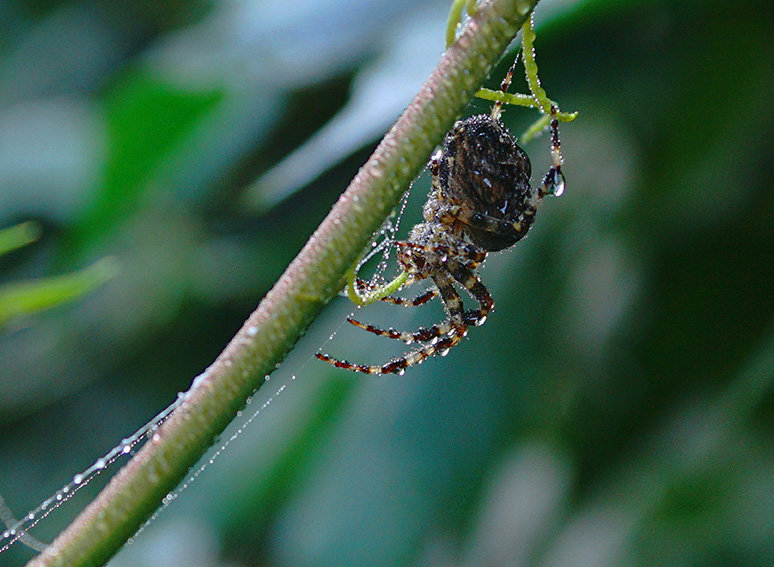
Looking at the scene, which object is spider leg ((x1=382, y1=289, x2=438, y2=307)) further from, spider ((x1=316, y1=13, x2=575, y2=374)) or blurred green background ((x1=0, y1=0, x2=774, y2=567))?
blurred green background ((x1=0, y1=0, x2=774, y2=567))

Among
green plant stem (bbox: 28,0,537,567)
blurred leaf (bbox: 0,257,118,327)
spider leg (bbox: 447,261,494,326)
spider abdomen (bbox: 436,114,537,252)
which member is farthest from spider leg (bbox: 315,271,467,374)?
green plant stem (bbox: 28,0,537,567)

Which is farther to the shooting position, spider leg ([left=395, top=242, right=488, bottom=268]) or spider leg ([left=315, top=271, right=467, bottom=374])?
spider leg ([left=315, top=271, right=467, bottom=374])

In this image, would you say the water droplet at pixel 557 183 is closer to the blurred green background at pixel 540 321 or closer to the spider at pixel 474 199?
the spider at pixel 474 199

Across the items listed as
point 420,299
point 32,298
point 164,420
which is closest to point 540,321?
point 420,299

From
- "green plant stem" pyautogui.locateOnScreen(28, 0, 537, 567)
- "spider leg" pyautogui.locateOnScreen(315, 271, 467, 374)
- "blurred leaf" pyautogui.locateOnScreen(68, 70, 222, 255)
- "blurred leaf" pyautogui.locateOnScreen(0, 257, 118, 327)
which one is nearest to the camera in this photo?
"green plant stem" pyautogui.locateOnScreen(28, 0, 537, 567)

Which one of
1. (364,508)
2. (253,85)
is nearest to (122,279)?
(253,85)

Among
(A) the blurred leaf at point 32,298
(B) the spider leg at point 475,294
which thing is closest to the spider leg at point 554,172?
(B) the spider leg at point 475,294

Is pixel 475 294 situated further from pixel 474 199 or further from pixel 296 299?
pixel 296 299

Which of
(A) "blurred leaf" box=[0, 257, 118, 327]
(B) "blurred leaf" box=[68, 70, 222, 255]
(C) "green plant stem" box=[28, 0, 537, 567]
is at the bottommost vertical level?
(C) "green plant stem" box=[28, 0, 537, 567]

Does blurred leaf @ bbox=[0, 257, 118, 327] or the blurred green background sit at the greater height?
the blurred green background
